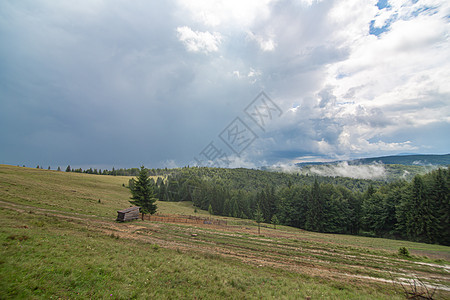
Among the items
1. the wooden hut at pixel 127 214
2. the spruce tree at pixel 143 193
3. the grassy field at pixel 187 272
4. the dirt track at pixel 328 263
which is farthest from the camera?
the spruce tree at pixel 143 193

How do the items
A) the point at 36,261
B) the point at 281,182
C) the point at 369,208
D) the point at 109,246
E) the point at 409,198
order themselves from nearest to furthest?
the point at 36,261 → the point at 109,246 → the point at 409,198 → the point at 369,208 → the point at 281,182

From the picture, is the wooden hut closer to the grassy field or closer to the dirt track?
the grassy field

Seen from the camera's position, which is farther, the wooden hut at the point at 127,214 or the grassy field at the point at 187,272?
the wooden hut at the point at 127,214

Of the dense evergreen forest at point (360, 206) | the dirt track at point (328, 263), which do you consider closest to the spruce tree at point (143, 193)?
the dirt track at point (328, 263)

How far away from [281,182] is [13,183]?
576 feet

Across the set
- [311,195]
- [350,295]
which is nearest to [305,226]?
[311,195]

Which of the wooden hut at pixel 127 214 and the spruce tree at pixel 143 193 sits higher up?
the spruce tree at pixel 143 193

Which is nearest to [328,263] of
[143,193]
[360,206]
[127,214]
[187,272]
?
[187,272]

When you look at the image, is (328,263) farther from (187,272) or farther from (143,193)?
(143,193)

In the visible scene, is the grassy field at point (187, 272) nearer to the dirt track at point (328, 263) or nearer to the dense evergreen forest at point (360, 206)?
the dirt track at point (328, 263)

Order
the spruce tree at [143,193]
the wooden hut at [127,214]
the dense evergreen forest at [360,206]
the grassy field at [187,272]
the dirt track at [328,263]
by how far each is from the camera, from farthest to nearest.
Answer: the dense evergreen forest at [360,206], the spruce tree at [143,193], the wooden hut at [127,214], the dirt track at [328,263], the grassy field at [187,272]

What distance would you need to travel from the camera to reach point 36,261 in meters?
8.95

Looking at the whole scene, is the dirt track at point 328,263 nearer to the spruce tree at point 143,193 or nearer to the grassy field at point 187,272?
the grassy field at point 187,272

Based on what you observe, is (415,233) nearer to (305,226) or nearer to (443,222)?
(443,222)
